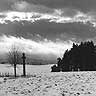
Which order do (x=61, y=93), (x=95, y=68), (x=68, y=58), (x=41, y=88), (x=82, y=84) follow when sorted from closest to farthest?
(x=61, y=93) → (x=41, y=88) → (x=82, y=84) → (x=95, y=68) → (x=68, y=58)

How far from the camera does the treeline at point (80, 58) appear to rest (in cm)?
7656

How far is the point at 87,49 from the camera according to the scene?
262ft

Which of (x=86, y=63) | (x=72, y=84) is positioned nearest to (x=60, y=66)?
(x=86, y=63)

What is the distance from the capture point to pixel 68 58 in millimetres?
81312

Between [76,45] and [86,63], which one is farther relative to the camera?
[76,45]

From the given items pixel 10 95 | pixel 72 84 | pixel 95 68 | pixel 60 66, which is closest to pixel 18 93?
pixel 10 95

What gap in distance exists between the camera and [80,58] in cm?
7800

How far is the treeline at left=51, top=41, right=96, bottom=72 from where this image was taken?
76562 mm

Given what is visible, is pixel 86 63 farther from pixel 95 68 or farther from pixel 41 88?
pixel 41 88

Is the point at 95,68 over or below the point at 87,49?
below

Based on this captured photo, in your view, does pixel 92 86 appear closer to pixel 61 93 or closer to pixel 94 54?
pixel 61 93

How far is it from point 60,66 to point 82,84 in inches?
2150

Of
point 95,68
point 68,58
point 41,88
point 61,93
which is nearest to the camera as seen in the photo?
point 61,93

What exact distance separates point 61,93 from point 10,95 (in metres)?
4.73
